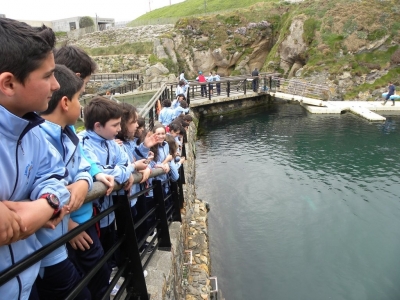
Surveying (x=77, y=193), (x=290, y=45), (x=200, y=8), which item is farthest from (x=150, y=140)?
(x=200, y=8)

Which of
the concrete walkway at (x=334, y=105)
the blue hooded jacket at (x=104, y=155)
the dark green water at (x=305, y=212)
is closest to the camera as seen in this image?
the blue hooded jacket at (x=104, y=155)

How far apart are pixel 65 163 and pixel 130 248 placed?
83cm

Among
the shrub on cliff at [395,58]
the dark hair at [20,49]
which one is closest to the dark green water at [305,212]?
the dark hair at [20,49]

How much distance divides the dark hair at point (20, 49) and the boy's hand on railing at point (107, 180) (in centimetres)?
79

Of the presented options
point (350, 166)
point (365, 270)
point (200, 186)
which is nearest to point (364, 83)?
point (350, 166)

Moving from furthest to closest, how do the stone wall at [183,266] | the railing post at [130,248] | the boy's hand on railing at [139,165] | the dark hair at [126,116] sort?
the dark hair at [126,116] < the stone wall at [183,266] < the boy's hand on railing at [139,165] < the railing post at [130,248]

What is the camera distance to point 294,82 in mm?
21250

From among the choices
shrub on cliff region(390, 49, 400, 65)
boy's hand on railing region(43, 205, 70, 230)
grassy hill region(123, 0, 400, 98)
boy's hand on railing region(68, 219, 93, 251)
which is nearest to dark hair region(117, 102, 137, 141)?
boy's hand on railing region(68, 219, 93, 251)

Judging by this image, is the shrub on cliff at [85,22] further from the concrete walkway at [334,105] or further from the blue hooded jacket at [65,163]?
the blue hooded jacket at [65,163]

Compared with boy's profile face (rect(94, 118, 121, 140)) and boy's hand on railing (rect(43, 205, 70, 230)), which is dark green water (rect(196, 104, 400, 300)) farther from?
boy's hand on railing (rect(43, 205, 70, 230))

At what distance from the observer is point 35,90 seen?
117 centimetres

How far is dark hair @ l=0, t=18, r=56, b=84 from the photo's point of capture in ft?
3.54

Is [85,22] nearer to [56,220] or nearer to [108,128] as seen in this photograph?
[108,128]

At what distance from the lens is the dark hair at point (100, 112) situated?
2270 mm
